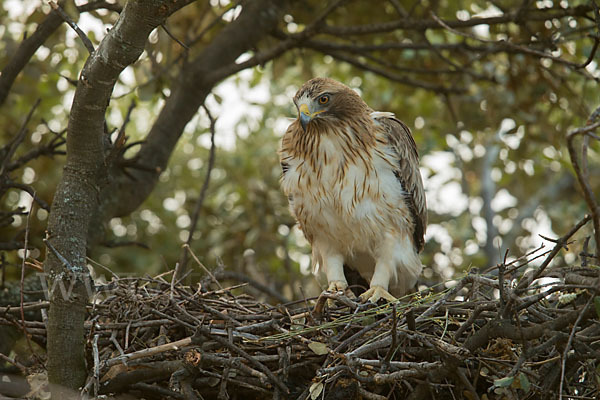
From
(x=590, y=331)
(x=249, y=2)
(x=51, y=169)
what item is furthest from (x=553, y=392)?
(x=51, y=169)

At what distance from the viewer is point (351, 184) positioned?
4.66 meters

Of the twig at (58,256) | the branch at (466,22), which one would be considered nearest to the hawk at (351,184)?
the branch at (466,22)

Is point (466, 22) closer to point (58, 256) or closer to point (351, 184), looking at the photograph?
point (351, 184)

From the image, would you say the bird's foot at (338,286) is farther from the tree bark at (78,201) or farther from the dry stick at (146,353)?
the tree bark at (78,201)

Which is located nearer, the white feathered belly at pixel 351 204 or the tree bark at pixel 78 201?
the tree bark at pixel 78 201

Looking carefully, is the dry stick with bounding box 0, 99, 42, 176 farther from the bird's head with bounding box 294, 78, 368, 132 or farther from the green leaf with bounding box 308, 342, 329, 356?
the green leaf with bounding box 308, 342, 329, 356

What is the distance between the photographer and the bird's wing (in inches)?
191

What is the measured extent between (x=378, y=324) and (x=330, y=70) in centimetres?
473

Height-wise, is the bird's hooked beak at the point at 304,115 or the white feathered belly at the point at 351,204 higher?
the bird's hooked beak at the point at 304,115

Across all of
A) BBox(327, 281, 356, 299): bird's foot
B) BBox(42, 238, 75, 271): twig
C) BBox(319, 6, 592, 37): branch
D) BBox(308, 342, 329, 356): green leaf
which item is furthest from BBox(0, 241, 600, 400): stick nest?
BBox(319, 6, 592, 37): branch

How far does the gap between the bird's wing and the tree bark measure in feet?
6.88

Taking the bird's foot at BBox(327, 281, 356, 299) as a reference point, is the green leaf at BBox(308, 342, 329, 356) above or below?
below

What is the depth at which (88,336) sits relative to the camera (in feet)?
11.6

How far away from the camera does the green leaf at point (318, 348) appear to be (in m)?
3.33
